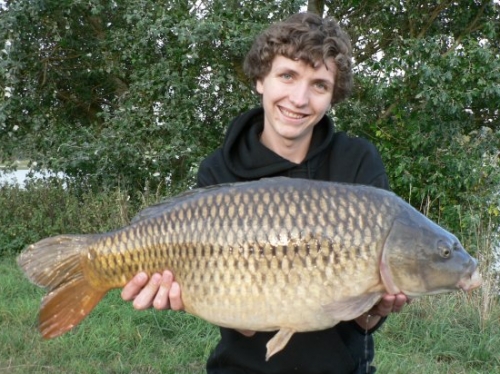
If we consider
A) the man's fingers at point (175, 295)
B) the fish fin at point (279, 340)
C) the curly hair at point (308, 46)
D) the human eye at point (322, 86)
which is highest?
the curly hair at point (308, 46)

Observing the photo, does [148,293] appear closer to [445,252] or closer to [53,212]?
[445,252]

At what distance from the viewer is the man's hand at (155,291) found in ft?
5.18

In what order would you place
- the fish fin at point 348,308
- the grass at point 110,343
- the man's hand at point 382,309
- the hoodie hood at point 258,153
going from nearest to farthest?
Answer: the fish fin at point 348,308 < the man's hand at point 382,309 < the hoodie hood at point 258,153 < the grass at point 110,343

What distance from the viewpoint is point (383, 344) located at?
10.5 ft

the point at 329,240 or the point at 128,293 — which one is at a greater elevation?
the point at 329,240

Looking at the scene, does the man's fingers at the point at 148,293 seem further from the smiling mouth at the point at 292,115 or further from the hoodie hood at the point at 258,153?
the smiling mouth at the point at 292,115

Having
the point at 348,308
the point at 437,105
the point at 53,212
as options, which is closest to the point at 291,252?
the point at 348,308

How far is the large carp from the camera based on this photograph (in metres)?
1.46

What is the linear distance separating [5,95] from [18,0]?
767 mm

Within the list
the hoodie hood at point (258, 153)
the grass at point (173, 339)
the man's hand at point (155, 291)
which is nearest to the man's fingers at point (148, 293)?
the man's hand at point (155, 291)

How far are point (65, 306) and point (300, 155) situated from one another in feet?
2.45

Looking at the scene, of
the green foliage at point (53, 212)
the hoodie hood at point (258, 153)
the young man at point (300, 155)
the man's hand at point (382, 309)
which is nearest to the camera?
the man's hand at point (382, 309)

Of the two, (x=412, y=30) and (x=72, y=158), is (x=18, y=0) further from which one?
(x=412, y=30)

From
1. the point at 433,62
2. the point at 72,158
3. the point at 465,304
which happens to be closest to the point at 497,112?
the point at 433,62
